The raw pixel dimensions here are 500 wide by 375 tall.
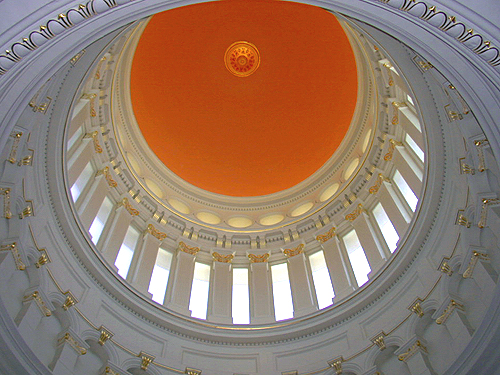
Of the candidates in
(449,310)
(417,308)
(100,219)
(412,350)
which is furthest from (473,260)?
(100,219)

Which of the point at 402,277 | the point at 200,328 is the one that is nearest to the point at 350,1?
the point at 402,277

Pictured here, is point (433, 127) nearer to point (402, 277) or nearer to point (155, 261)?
point (402, 277)

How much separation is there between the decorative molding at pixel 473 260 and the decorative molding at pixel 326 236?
28.6 feet

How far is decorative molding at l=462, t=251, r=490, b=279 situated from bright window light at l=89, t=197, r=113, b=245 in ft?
41.6

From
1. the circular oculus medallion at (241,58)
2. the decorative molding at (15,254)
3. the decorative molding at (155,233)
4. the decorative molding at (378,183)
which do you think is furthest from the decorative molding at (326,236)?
the decorative molding at (15,254)

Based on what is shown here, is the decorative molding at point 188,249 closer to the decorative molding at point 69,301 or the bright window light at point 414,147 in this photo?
the decorative molding at point 69,301

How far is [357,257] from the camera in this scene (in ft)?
62.7

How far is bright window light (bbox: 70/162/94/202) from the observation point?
16897mm

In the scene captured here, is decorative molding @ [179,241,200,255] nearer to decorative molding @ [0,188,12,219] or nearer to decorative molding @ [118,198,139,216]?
decorative molding @ [118,198,139,216]

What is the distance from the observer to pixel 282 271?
68.8 feet

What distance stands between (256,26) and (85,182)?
1408 centimetres

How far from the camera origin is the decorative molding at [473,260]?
1191cm

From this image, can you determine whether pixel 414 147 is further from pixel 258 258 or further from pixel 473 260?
pixel 258 258

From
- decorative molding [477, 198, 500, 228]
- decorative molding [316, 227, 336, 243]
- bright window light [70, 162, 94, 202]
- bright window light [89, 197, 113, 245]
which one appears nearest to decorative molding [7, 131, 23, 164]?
bright window light [70, 162, 94, 202]
